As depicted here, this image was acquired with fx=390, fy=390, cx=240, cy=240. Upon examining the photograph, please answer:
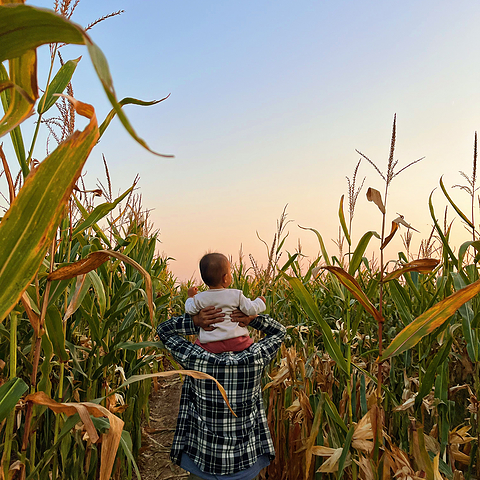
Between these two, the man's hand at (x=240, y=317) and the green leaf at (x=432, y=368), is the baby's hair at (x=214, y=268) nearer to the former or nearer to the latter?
the man's hand at (x=240, y=317)

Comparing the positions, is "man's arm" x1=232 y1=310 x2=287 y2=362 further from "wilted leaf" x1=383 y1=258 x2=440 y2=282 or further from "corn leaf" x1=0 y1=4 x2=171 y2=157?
"corn leaf" x1=0 y1=4 x2=171 y2=157

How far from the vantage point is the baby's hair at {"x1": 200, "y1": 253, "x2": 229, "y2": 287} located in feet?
6.21

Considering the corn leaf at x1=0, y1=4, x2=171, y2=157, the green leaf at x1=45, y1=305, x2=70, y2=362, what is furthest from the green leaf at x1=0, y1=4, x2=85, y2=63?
the green leaf at x1=45, y1=305, x2=70, y2=362

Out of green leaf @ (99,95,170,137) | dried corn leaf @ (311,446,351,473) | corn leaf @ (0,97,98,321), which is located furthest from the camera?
dried corn leaf @ (311,446,351,473)

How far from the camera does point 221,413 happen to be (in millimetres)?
1717

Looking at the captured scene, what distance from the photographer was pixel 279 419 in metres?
2.10

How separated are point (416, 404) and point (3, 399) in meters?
1.20

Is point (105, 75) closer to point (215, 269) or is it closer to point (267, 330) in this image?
point (215, 269)

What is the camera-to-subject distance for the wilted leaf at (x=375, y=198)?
1.04 meters

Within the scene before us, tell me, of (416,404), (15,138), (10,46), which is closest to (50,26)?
(10,46)

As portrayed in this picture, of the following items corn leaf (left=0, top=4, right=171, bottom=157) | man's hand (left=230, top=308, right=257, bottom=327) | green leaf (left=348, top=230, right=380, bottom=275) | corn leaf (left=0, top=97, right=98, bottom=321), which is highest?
corn leaf (left=0, top=4, right=171, bottom=157)

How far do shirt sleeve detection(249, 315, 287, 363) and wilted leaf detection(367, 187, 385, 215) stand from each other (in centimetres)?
98

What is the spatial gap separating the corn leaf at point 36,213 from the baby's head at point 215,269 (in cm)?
139

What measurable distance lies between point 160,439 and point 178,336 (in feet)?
4.54
